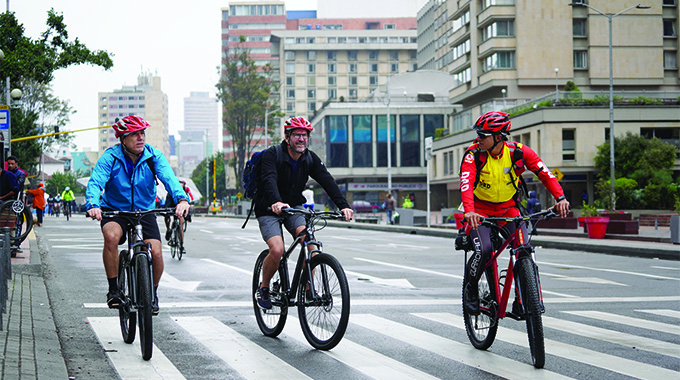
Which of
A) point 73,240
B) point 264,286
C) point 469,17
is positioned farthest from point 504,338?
point 469,17

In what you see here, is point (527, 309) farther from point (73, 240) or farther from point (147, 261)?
point (73, 240)

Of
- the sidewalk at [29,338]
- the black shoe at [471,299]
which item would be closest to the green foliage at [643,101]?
the sidewalk at [29,338]

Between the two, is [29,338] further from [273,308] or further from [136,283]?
[273,308]

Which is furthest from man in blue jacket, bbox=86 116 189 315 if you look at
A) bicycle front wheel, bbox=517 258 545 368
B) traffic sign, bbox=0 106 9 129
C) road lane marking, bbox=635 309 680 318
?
traffic sign, bbox=0 106 9 129

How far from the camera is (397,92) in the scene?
93188mm

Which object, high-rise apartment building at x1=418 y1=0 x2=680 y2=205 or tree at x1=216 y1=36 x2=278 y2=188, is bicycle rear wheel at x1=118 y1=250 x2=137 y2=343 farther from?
tree at x1=216 y1=36 x2=278 y2=188

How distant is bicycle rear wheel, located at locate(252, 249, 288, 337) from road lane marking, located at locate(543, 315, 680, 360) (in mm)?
2533

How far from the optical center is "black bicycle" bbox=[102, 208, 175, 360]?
20.7 ft

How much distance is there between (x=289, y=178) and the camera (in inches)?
292

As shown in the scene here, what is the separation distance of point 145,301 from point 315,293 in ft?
4.28

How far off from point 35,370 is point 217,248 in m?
15.8

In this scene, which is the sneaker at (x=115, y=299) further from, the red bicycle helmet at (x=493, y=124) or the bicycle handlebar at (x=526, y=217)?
the red bicycle helmet at (x=493, y=124)

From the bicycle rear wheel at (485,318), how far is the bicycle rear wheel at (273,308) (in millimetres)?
1518


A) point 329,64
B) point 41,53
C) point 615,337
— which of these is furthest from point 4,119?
point 329,64
